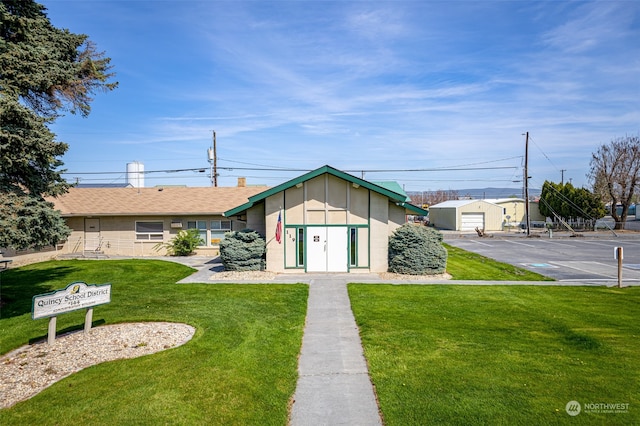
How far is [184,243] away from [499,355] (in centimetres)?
2056

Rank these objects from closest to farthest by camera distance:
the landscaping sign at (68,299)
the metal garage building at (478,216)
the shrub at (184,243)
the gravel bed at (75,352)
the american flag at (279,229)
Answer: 1. the gravel bed at (75,352)
2. the landscaping sign at (68,299)
3. the american flag at (279,229)
4. the shrub at (184,243)
5. the metal garage building at (478,216)

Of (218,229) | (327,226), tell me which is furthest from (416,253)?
(218,229)

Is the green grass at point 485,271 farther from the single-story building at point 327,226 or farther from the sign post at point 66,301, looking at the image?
the sign post at point 66,301

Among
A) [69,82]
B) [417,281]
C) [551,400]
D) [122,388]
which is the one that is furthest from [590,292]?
[69,82]

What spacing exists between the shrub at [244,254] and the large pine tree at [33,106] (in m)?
7.47

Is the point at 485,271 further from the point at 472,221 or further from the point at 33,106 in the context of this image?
the point at 472,221

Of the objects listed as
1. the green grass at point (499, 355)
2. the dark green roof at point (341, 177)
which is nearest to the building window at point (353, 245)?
the dark green roof at point (341, 177)

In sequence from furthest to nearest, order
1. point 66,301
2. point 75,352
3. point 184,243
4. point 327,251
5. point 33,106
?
1. point 184,243
2. point 327,251
3. point 33,106
4. point 66,301
5. point 75,352

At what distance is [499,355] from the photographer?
8.19m

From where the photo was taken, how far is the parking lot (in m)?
18.6

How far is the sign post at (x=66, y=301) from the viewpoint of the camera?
8.61 meters

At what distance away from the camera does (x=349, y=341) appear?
931 centimetres

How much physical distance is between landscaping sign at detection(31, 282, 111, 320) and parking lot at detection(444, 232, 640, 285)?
698 inches

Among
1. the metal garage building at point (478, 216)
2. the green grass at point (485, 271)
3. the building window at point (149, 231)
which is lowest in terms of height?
the green grass at point (485, 271)
